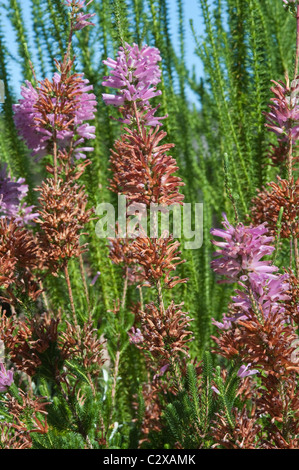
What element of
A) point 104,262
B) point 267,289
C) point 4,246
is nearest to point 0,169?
point 4,246

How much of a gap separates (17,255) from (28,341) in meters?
0.19

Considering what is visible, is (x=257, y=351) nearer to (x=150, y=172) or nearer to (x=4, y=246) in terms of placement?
(x=150, y=172)

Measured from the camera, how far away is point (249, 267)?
2.05 feet

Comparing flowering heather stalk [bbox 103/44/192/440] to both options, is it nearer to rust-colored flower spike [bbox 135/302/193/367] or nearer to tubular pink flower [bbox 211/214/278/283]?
rust-colored flower spike [bbox 135/302/193/367]

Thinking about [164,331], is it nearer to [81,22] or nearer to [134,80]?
[134,80]

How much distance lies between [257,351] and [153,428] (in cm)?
57

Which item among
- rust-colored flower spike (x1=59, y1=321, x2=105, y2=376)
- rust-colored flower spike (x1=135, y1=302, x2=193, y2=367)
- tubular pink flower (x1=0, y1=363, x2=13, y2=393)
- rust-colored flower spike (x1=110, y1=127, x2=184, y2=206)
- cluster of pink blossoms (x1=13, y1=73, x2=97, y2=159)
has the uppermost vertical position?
cluster of pink blossoms (x1=13, y1=73, x2=97, y2=159)

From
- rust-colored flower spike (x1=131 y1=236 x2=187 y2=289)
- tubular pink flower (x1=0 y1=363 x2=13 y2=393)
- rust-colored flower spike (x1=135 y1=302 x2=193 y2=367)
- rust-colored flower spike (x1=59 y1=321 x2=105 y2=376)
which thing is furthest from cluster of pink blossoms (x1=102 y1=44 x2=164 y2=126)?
tubular pink flower (x1=0 y1=363 x2=13 y2=393)

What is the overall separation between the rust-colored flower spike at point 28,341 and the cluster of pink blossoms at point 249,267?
468 mm

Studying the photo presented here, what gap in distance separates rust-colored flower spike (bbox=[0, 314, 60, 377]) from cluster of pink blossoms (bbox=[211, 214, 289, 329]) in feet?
1.54

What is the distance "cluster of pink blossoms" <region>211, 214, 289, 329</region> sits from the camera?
0.63 meters

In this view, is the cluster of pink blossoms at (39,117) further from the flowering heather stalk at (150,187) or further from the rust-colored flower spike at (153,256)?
the rust-colored flower spike at (153,256)

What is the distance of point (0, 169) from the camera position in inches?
46.3
